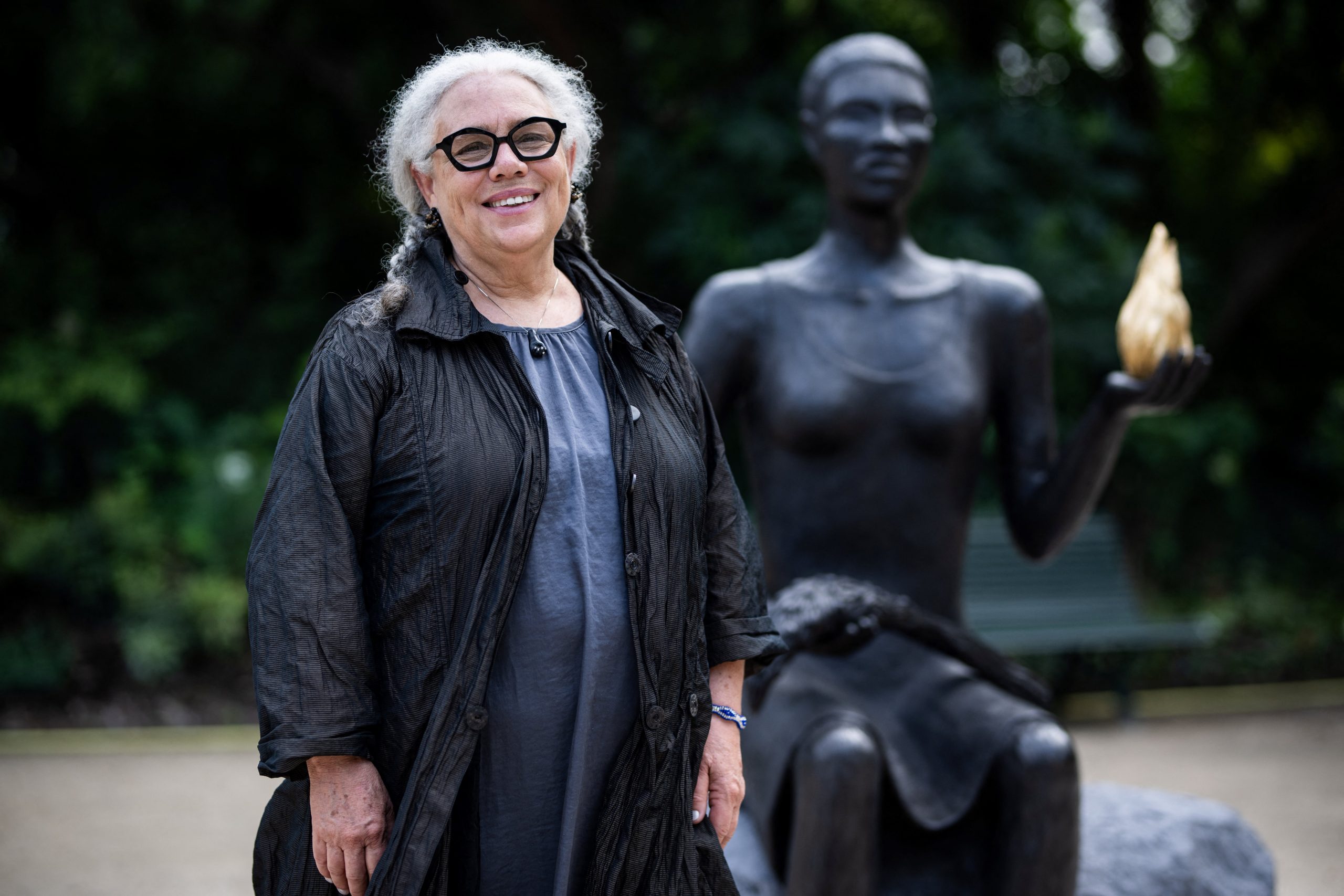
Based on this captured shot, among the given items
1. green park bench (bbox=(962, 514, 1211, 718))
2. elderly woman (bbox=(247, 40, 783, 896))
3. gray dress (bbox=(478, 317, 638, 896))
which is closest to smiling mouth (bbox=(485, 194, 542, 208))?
elderly woman (bbox=(247, 40, 783, 896))

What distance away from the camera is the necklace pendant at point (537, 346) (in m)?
1.89

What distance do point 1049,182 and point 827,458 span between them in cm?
513

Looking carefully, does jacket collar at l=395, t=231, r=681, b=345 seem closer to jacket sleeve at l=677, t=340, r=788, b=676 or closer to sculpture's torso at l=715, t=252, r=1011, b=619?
jacket sleeve at l=677, t=340, r=788, b=676

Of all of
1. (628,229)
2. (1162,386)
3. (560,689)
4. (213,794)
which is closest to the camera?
(560,689)

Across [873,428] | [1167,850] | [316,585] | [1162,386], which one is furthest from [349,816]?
[1167,850]

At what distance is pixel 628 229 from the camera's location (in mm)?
7613

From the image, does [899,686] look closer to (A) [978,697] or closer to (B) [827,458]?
(A) [978,697]

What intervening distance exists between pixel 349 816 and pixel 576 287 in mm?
830

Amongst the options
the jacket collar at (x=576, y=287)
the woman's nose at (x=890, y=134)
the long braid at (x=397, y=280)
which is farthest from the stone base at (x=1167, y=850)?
the long braid at (x=397, y=280)

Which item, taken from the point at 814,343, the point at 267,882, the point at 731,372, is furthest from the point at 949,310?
the point at 267,882

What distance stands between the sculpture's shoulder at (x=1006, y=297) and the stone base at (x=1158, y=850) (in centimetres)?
117

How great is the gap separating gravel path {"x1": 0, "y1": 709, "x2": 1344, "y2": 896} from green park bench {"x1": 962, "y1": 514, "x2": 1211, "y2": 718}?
416 mm

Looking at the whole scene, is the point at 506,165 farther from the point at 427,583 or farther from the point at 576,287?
the point at 427,583

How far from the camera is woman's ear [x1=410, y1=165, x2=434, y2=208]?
1974 mm
